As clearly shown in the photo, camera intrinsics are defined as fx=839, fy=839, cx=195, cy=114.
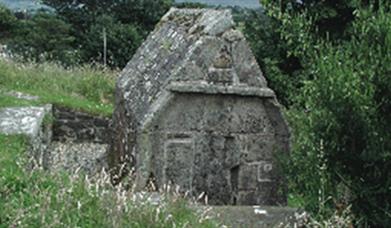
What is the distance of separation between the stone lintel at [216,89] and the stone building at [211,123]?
0.04 ft

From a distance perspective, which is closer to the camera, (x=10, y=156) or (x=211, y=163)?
(x=10, y=156)

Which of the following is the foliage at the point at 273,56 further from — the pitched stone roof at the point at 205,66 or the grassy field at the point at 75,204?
the grassy field at the point at 75,204

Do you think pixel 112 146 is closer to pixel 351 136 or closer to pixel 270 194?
pixel 270 194

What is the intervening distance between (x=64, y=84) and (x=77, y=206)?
13.2 metres

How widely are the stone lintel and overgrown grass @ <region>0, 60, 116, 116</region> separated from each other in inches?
253

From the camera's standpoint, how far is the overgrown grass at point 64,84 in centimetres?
1700

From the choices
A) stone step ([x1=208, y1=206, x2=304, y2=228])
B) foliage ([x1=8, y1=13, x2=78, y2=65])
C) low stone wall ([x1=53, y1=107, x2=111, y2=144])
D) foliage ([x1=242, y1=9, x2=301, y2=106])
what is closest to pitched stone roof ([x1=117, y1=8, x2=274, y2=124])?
stone step ([x1=208, y1=206, x2=304, y2=228])

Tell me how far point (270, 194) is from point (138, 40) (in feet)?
88.4

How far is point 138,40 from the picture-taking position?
3728cm

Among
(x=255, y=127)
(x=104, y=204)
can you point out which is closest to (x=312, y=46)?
(x=255, y=127)

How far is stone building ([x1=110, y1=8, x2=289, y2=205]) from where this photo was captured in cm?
1036

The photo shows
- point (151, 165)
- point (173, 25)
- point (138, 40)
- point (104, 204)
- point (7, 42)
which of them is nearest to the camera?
point (104, 204)

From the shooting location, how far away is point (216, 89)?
10.5 meters

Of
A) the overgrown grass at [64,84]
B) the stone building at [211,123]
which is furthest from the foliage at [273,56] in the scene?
the stone building at [211,123]
